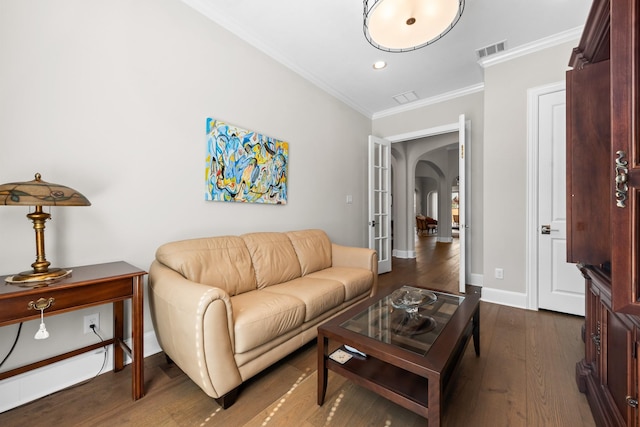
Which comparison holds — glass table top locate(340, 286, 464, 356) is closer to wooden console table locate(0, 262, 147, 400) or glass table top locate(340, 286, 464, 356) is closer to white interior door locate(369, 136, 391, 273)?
wooden console table locate(0, 262, 147, 400)

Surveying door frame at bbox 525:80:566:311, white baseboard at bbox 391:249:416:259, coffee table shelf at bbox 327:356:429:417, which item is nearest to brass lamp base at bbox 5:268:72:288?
coffee table shelf at bbox 327:356:429:417

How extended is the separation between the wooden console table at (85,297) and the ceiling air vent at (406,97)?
153 inches

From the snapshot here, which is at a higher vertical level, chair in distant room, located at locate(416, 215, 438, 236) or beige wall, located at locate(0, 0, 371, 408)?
beige wall, located at locate(0, 0, 371, 408)

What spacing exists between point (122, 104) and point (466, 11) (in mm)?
2851

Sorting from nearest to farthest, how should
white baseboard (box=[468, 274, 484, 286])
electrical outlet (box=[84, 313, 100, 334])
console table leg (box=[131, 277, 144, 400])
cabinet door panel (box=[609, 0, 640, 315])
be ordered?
1. cabinet door panel (box=[609, 0, 640, 315])
2. console table leg (box=[131, 277, 144, 400])
3. electrical outlet (box=[84, 313, 100, 334])
4. white baseboard (box=[468, 274, 484, 286])

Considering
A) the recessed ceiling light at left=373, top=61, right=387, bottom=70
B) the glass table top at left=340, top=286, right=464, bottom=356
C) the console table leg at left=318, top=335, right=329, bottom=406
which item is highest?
the recessed ceiling light at left=373, top=61, right=387, bottom=70

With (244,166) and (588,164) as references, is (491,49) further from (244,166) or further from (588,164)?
(244,166)

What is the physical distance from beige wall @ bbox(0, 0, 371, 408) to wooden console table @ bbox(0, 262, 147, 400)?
241 millimetres

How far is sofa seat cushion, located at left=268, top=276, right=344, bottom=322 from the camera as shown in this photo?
6.39ft

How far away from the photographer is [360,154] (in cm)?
433

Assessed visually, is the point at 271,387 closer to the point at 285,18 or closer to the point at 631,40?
the point at 631,40

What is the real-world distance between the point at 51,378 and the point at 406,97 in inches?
182

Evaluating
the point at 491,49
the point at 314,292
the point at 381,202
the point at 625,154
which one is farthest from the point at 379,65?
the point at 625,154

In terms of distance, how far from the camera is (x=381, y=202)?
4.50 m
